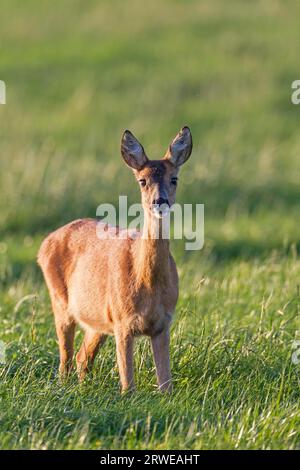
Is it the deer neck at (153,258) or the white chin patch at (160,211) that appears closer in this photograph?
the white chin patch at (160,211)

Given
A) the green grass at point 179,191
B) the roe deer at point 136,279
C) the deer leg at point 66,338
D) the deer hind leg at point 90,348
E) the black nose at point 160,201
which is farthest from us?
the deer leg at point 66,338

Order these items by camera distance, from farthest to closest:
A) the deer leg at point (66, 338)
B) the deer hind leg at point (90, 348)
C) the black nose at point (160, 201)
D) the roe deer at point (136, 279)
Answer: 1. the deer leg at point (66, 338)
2. the deer hind leg at point (90, 348)
3. the roe deer at point (136, 279)
4. the black nose at point (160, 201)

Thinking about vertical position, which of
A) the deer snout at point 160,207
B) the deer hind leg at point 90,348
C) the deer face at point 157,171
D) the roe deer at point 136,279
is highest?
the deer face at point 157,171

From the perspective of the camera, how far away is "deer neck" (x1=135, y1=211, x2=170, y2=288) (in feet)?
24.5

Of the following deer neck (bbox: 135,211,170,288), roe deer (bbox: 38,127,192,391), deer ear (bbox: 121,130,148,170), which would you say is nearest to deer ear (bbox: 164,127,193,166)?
roe deer (bbox: 38,127,192,391)

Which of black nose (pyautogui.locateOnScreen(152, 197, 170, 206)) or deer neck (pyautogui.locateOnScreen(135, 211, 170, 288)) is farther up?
black nose (pyautogui.locateOnScreen(152, 197, 170, 206))

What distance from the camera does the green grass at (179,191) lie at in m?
7.00

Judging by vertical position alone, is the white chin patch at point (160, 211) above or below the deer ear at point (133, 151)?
below

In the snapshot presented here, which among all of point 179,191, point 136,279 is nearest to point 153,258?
point 136,279

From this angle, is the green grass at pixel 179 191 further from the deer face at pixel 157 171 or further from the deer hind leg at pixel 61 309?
the deer face at pixel 157 171

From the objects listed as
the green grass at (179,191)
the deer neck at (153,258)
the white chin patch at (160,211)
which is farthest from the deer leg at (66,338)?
the white chin patch at (160,211)

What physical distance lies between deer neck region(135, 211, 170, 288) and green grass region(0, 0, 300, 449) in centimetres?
73

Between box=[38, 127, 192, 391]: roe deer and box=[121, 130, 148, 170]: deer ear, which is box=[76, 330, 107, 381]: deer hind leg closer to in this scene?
box=[38, 127, 192, 391]: roe deer

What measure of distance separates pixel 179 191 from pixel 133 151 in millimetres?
9289
